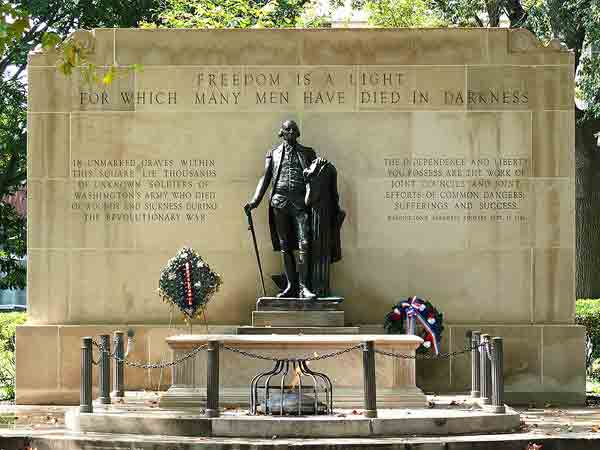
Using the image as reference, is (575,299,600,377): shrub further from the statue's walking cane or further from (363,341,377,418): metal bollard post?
(363,341,377,418): metal bollard post

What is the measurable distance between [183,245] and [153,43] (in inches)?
132

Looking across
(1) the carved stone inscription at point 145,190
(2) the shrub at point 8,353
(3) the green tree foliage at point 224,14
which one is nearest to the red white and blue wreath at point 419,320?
(1) the carved stone inscription at point 145,190

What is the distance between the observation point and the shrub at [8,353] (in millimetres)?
23759

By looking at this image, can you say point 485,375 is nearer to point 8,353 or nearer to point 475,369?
point 475,369

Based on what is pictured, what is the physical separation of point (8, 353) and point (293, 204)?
9.18m

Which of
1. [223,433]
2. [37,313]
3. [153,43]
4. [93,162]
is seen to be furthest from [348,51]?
[223,433]

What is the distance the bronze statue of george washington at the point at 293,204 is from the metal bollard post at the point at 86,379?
3.91 meters

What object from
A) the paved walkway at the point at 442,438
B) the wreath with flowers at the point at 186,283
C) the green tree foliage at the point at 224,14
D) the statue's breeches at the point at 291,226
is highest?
the green tree foliage at the point at 224,14

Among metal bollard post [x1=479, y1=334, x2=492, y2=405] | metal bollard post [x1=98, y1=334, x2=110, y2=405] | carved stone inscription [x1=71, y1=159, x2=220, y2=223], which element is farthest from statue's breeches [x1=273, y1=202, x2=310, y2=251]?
metal bollard post [x1=98, y1=334, x2=110, y2=405]

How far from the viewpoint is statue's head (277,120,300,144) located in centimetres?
2042

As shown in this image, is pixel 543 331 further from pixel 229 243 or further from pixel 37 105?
pixel 37 105

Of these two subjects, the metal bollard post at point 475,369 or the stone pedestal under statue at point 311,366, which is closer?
the stone pedestal under statue at point 311,366

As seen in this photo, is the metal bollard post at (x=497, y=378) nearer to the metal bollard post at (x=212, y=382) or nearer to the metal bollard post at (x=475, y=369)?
the metal bollard post at (x=475, y=369)

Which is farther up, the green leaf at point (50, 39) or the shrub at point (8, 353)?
the green leaf at point (50, 39)
